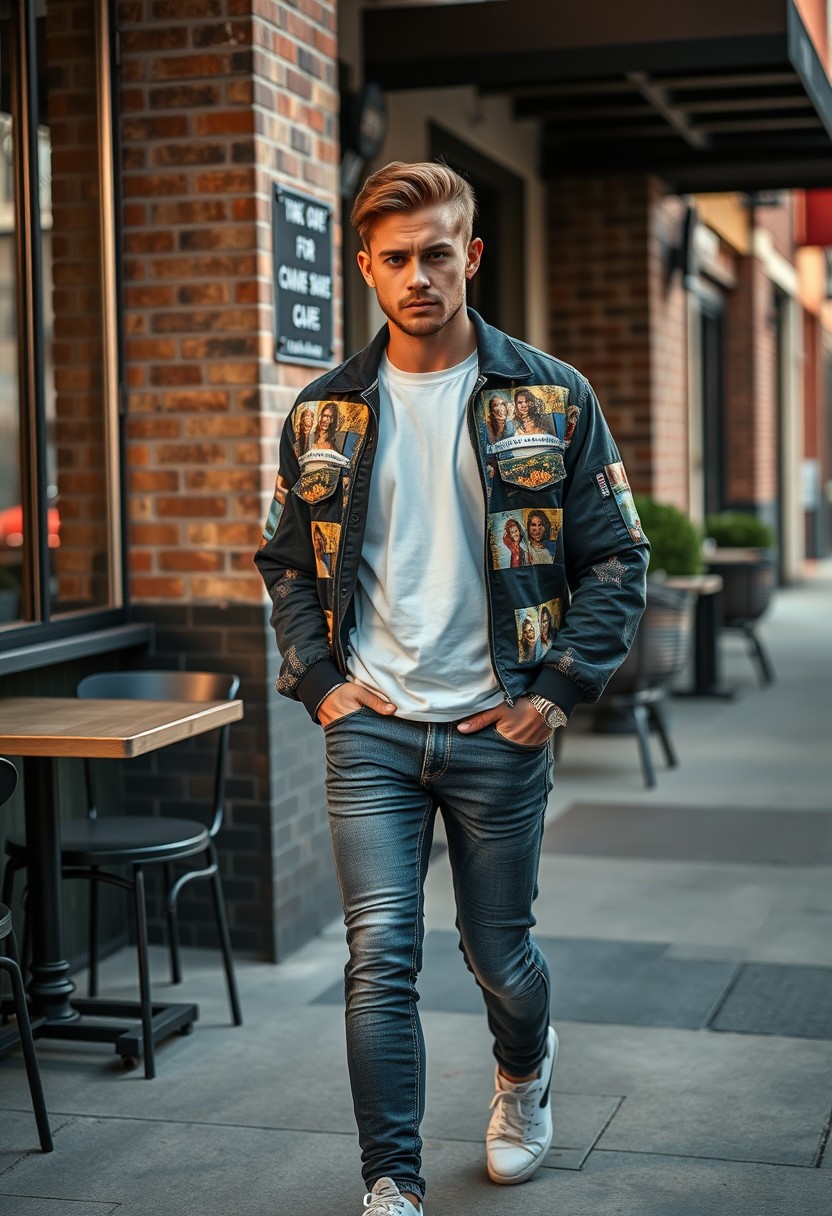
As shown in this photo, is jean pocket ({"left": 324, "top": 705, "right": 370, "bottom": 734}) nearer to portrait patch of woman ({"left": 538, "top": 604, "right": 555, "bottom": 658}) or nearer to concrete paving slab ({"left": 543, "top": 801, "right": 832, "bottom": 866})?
portrait patch of woman ({"left": 538, "top": 604, "right": 555, "bottom": 658})

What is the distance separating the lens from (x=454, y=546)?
3125mm

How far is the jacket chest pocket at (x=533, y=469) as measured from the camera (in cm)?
312

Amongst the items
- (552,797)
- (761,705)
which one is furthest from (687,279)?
(552,797)

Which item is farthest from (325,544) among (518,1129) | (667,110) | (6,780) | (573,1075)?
(667,110)

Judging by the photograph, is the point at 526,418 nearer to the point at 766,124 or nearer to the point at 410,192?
the point at 410,192

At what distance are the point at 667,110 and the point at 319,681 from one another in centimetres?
635

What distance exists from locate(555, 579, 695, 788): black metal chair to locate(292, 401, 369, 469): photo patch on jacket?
4.63 m

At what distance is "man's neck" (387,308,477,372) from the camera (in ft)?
10.3

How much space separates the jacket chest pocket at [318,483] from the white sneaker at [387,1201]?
1.26 m

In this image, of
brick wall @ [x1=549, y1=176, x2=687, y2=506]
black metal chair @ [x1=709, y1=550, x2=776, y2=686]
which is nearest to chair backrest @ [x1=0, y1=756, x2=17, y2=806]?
brick wall @ [x1=549, y1=176, x2=687, y2=506]

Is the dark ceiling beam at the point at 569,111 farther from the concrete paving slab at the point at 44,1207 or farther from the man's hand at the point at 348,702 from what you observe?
the concrete paving slab at the point at 44,1207

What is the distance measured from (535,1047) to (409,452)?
4.11 ft

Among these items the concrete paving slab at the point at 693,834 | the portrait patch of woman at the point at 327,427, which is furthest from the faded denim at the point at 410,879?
the concrete paving slab at the point at 693,834

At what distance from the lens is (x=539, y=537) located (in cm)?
317
